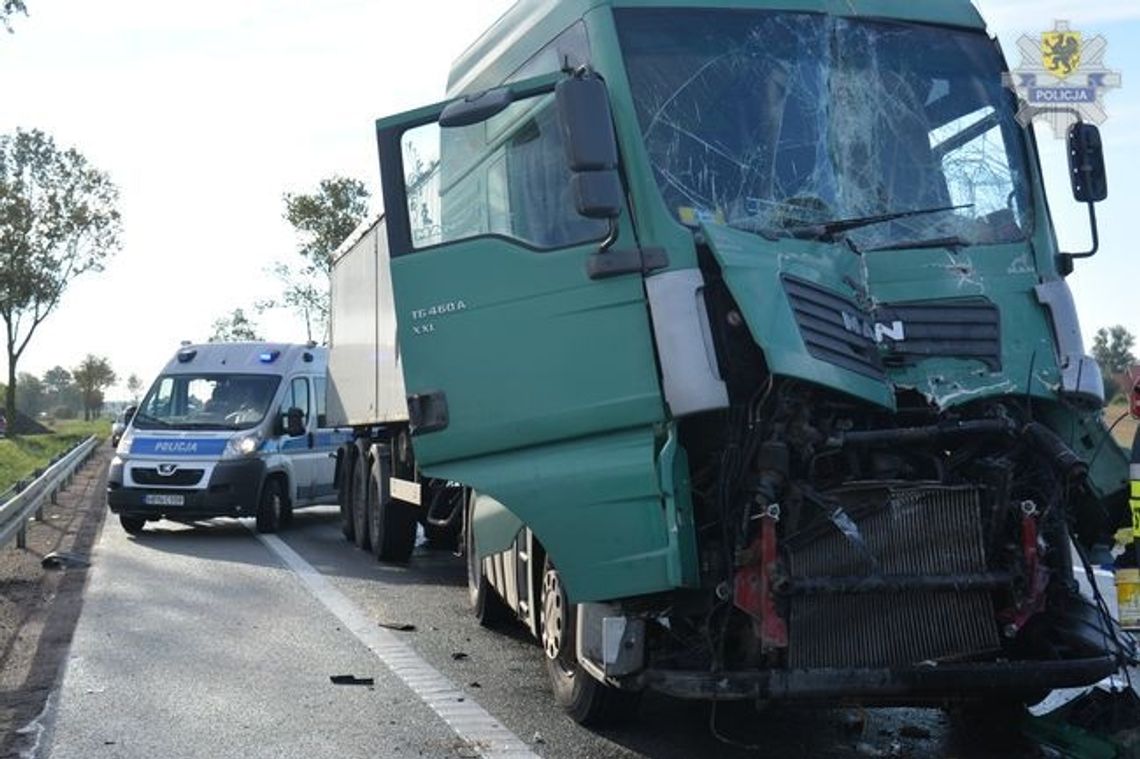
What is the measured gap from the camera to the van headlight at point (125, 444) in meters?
15.7

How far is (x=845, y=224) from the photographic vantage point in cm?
577

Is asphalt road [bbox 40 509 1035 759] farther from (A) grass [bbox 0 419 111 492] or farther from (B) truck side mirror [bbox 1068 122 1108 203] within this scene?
(A) grass [bbox 0 419 111 492]

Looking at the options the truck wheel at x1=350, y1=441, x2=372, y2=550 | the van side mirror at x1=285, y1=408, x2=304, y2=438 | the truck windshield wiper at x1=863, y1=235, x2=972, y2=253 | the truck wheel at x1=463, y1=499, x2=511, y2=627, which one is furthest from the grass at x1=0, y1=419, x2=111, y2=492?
the truck windshield wiper at x1=863, y1=235, x2=972, y2=253

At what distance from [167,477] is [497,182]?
10.3 m

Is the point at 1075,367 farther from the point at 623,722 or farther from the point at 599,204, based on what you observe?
the point at 623,722

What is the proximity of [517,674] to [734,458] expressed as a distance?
2.87 m

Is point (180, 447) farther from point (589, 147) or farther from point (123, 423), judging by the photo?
point (589, 147)

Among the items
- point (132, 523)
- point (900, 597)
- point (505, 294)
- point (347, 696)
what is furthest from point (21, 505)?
point (900, 597)

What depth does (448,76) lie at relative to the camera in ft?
26.1

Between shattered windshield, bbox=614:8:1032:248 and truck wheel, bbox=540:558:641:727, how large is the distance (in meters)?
1.96

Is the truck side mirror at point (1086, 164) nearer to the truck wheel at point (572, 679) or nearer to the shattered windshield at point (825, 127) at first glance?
the shattered windshield at point (825, 127)

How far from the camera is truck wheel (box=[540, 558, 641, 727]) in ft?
19.9

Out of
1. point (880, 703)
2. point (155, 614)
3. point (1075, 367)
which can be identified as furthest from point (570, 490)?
point (155, 614)

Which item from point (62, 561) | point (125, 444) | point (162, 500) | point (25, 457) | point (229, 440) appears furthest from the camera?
point (25, 457)
